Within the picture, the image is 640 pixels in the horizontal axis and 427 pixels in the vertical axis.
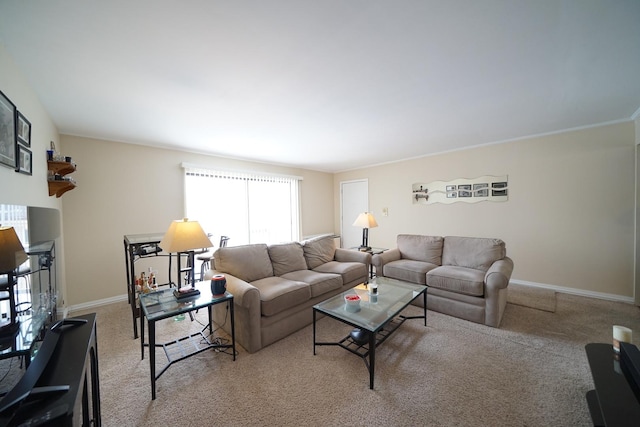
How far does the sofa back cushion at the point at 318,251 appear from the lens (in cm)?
339

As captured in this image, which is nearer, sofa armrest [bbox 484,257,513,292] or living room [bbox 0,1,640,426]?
sofa armrest [bbox 484,257,513,292]

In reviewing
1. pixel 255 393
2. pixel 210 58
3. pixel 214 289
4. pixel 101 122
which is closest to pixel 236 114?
pixel 210 58

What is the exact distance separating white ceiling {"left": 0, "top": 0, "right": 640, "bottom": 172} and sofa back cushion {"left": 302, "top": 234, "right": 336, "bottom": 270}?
5.47ft

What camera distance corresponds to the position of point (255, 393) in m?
1.66

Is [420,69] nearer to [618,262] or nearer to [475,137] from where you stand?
[475,137]

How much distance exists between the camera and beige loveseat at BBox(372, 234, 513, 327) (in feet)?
8.24

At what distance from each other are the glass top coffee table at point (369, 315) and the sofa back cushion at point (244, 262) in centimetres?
93

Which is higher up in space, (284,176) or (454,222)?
(284,176)

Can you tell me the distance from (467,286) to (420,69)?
2289mm

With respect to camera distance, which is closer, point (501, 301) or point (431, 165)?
point (501, 301)

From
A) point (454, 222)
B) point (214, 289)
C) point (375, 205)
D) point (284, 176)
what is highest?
point (284, 176)

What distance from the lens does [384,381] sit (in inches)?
68.6

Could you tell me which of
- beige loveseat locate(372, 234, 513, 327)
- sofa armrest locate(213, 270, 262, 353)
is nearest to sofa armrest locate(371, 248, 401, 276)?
beige loveseat locate(372, 234, 513, 327)

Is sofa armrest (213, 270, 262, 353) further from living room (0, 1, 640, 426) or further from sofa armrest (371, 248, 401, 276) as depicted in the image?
living room (0, 1, 640, 426)
